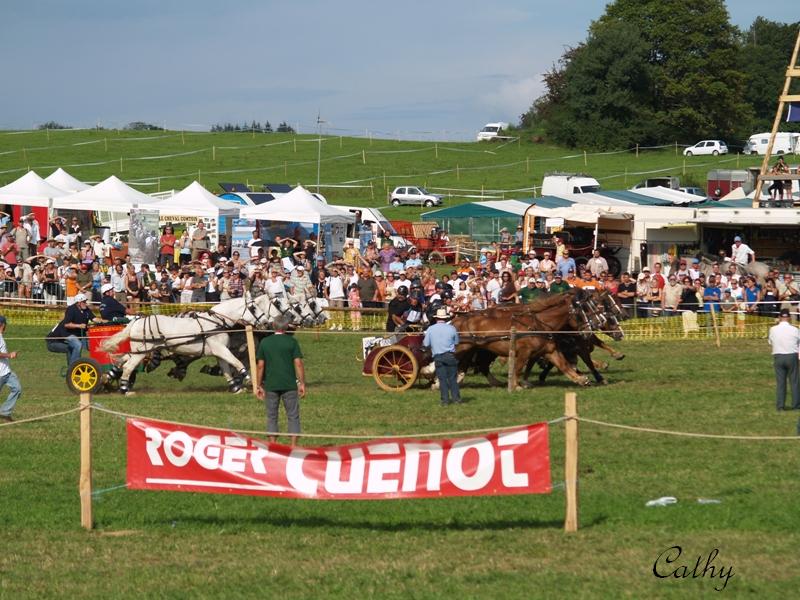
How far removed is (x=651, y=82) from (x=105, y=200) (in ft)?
190

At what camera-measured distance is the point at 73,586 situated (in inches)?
416

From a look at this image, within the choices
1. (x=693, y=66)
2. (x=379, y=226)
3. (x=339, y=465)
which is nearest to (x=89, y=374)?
(x=339, y=465)

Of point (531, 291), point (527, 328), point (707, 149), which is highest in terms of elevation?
point (707, 149)

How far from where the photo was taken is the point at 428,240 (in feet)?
150

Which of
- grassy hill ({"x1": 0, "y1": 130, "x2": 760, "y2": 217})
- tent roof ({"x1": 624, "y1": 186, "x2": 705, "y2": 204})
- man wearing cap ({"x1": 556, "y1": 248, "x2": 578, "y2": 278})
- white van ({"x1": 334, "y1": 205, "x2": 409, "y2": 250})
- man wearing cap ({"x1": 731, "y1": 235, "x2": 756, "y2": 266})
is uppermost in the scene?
grassy hill ({"x1": 0, "y1": 130, "x2": 760, "y2": 217})

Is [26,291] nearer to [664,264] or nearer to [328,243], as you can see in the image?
[328,243]

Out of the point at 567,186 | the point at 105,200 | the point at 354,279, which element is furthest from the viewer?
the point at 567,186

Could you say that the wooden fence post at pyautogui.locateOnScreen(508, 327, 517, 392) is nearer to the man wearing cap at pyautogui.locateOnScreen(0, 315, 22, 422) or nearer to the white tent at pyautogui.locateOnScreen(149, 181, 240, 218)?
the man wearing cap at pyautogui.locateOnScreen(0, 315, 22, 422)

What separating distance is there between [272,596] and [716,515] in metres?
4.73

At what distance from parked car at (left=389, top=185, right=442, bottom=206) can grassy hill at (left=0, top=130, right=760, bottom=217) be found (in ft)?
6.34

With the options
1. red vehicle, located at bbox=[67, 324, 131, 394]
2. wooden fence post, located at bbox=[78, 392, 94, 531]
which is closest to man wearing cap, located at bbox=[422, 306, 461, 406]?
red vehicle, located at bbox=[67, 324, 131, 394]

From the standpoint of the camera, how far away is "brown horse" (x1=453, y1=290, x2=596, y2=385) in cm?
2134

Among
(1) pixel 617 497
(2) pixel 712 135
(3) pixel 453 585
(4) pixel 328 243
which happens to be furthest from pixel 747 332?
(2) pixel 712 135

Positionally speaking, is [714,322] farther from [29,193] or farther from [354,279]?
[29,193]
